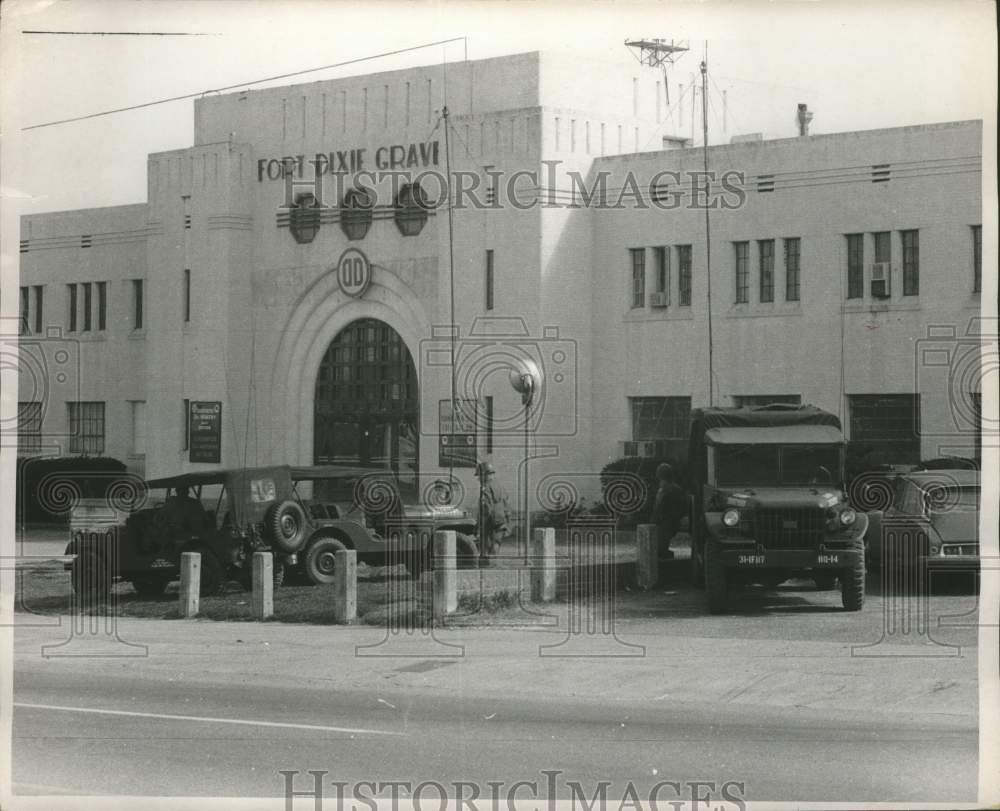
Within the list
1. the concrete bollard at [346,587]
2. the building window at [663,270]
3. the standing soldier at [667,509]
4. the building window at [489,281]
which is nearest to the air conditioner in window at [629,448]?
the standing soldier at [667,509]

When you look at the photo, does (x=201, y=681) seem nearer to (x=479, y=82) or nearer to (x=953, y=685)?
(x=953, y=685)

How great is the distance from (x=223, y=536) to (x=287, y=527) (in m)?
0.85

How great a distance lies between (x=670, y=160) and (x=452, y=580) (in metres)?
5.65

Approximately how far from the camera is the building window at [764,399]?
1770 centimetres

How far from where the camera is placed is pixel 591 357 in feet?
61.9

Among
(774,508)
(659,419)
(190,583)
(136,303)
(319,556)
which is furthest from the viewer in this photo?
(659,419)

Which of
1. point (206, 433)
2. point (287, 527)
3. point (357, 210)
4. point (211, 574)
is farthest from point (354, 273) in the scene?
point (211, 574)

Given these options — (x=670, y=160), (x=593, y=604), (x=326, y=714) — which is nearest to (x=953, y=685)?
(x=593, y=604)

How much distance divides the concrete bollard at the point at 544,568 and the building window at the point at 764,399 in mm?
3790

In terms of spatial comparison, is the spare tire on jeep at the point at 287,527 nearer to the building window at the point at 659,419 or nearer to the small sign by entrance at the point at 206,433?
the small sign by entrance at the point at 206,433

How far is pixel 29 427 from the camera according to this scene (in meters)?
13.0

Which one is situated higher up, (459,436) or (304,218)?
(304,218)

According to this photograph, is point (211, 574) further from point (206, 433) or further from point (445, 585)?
point (445, 585)

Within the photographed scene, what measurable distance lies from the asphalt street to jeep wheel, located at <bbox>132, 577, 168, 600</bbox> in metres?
0.70
